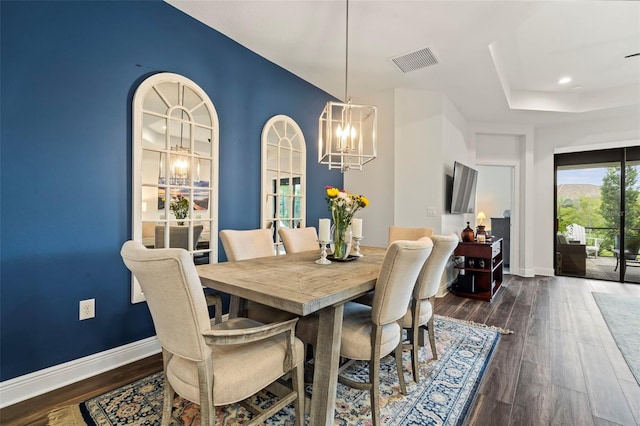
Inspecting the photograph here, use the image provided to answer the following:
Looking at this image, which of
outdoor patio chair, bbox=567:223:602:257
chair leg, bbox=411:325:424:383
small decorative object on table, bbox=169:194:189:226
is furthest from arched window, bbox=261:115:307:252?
outdoor patio chair, bbox=567:223:602:257

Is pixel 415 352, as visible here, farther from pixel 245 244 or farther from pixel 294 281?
pixel 245 244

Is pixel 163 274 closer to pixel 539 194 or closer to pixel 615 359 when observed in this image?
pixel 615 359

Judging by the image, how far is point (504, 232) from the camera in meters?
6.04

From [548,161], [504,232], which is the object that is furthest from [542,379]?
[548,161]

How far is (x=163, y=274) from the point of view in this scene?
3.64ft

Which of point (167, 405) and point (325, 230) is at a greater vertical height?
point (325, 230)

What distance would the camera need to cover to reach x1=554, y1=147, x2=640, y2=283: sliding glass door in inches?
195

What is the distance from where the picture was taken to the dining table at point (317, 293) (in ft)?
4.30

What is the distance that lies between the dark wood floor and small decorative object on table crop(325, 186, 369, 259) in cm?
128

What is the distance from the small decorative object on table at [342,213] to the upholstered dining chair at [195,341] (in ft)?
3.18

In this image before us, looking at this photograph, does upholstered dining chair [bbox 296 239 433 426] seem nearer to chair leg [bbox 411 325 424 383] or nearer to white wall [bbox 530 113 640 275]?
chair leg [bbox 411 325 424 383]

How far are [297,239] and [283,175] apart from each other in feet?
3.65

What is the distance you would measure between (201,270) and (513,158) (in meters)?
6.01

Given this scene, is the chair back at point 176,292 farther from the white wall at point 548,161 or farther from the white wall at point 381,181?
the white wall at point 548,161
